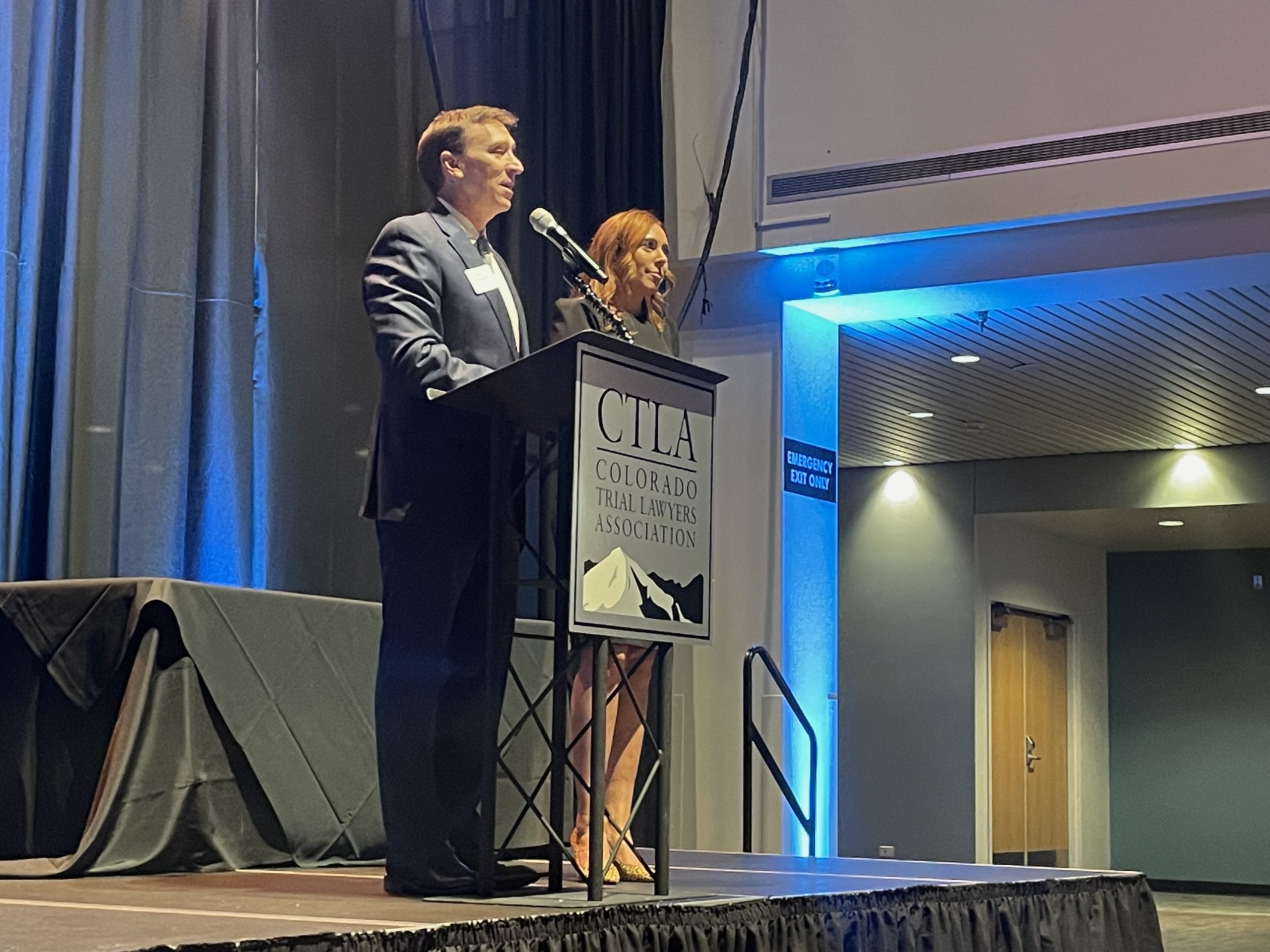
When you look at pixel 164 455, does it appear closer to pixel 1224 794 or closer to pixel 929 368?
pixel 929 368

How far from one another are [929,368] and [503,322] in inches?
234

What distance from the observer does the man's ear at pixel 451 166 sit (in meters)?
2.57

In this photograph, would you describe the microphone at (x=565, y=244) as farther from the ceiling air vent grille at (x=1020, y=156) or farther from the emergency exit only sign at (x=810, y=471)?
the emergency exit only sign at (x=810, y=471)

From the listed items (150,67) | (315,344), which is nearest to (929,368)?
(315,344)

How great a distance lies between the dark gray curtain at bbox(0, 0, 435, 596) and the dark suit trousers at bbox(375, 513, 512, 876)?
2.13 metres

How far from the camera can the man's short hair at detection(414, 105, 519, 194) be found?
2551mm

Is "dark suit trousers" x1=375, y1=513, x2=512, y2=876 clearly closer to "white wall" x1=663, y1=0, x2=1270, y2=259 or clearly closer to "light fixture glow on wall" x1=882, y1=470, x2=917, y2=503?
"white wall" x1=663, y1=0, x2=1270, y2=259

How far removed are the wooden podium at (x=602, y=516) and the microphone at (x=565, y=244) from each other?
208mm

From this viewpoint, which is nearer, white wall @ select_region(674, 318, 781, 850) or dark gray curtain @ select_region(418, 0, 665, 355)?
dark gray curtain @ select_region(418, 0, 665, 355)

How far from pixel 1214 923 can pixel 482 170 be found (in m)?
8.03

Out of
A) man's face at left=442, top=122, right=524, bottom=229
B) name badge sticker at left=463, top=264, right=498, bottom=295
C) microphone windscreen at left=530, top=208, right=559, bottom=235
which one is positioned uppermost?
man's face at left=442, top=122, right=524, bottom=229

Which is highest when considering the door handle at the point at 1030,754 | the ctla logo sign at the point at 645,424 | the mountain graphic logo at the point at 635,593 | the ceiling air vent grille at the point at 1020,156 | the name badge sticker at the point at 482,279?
the ceiling air vent grille at the point at 1020,156

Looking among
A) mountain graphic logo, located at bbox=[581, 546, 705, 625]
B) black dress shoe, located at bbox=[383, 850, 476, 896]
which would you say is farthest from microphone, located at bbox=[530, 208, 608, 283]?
black dress shoe, located at bbox=[383, 850, 476, 896]

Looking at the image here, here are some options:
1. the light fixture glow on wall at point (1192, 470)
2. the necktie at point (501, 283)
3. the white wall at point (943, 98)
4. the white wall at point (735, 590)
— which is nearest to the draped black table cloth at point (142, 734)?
the necktie at point (501, 283)
